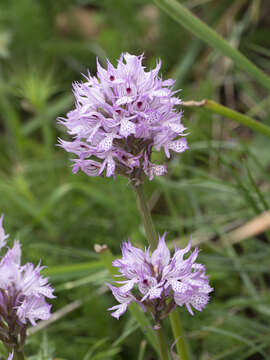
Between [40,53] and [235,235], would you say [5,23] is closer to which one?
[40,53]

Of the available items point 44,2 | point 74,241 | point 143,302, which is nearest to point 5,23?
point 44,2

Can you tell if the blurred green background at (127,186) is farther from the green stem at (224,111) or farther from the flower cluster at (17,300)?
the flower cluster at (17,300)

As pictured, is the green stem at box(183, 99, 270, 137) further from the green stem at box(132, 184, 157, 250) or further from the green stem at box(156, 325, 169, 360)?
the green stem at box(156, 325, 169, 360)

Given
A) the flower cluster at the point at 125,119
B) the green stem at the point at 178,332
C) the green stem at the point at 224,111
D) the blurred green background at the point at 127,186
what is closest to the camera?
the flower cluster at the point at 125,119

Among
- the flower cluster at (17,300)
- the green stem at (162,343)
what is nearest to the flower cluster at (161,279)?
the green stem at (162,343)

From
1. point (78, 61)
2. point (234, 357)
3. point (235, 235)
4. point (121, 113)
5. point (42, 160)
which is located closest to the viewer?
point (121, 113)

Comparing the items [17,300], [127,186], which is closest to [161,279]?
[17,300]
